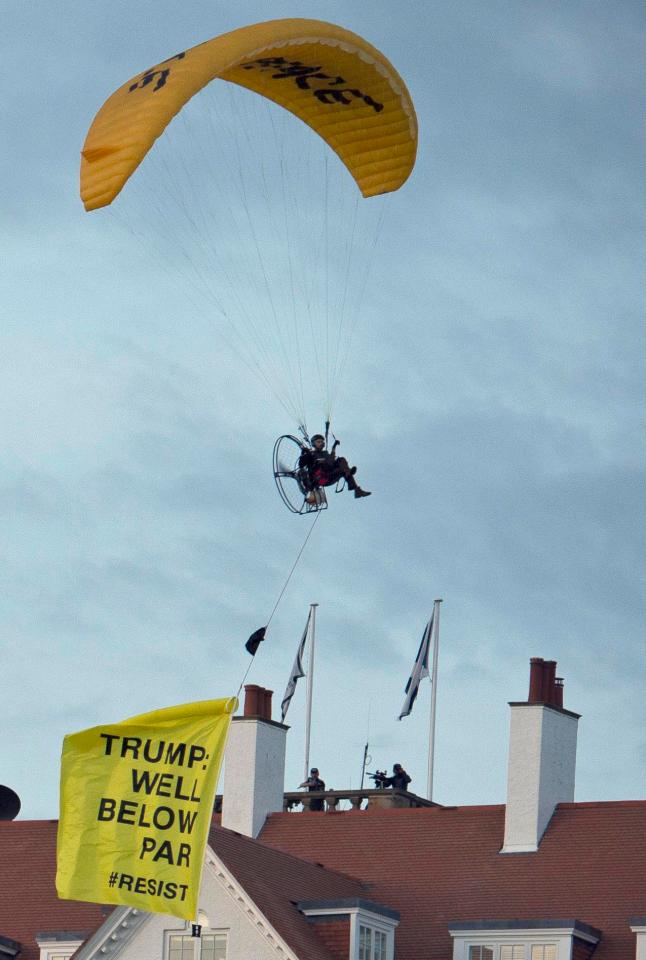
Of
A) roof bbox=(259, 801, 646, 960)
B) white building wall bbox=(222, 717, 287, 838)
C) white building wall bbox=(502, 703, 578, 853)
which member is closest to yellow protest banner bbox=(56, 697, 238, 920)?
roof bbox=(259, 801, 646, 960)

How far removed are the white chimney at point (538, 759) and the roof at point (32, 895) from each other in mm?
7472

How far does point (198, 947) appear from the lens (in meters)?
50.2

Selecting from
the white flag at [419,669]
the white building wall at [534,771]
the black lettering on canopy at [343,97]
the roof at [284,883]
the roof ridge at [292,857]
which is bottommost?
the roof at [284,883]

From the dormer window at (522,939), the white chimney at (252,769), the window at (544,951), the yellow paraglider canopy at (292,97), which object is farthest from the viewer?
the white chimney at (252,769)

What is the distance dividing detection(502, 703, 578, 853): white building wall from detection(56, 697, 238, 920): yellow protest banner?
10886mm

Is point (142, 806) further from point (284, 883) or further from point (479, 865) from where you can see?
point (479, 865)

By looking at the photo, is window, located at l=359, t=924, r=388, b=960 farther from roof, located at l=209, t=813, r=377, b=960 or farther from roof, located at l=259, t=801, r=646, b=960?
roof, located at l=209, t=813, r=377, b=960

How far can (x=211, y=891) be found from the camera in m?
50.2

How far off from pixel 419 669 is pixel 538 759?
32.9ft

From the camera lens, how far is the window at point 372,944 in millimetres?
49906

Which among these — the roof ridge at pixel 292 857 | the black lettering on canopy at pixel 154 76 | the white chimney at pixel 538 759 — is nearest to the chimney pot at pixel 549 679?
the white chimney at pixel 538 759

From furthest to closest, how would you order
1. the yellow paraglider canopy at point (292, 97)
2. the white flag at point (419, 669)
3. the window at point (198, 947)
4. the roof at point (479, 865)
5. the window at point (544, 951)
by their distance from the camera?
the white flag at point (419, 669)
the roof at point (479, 865)
the window at point (198, 947)
the window at point (544, 951)
the yellow paraglider canopy at point (292, 97)

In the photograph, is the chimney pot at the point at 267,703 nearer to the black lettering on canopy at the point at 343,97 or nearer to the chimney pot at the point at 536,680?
the chimney pot at the point at 536,680

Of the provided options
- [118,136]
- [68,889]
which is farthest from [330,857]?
[118,136]
